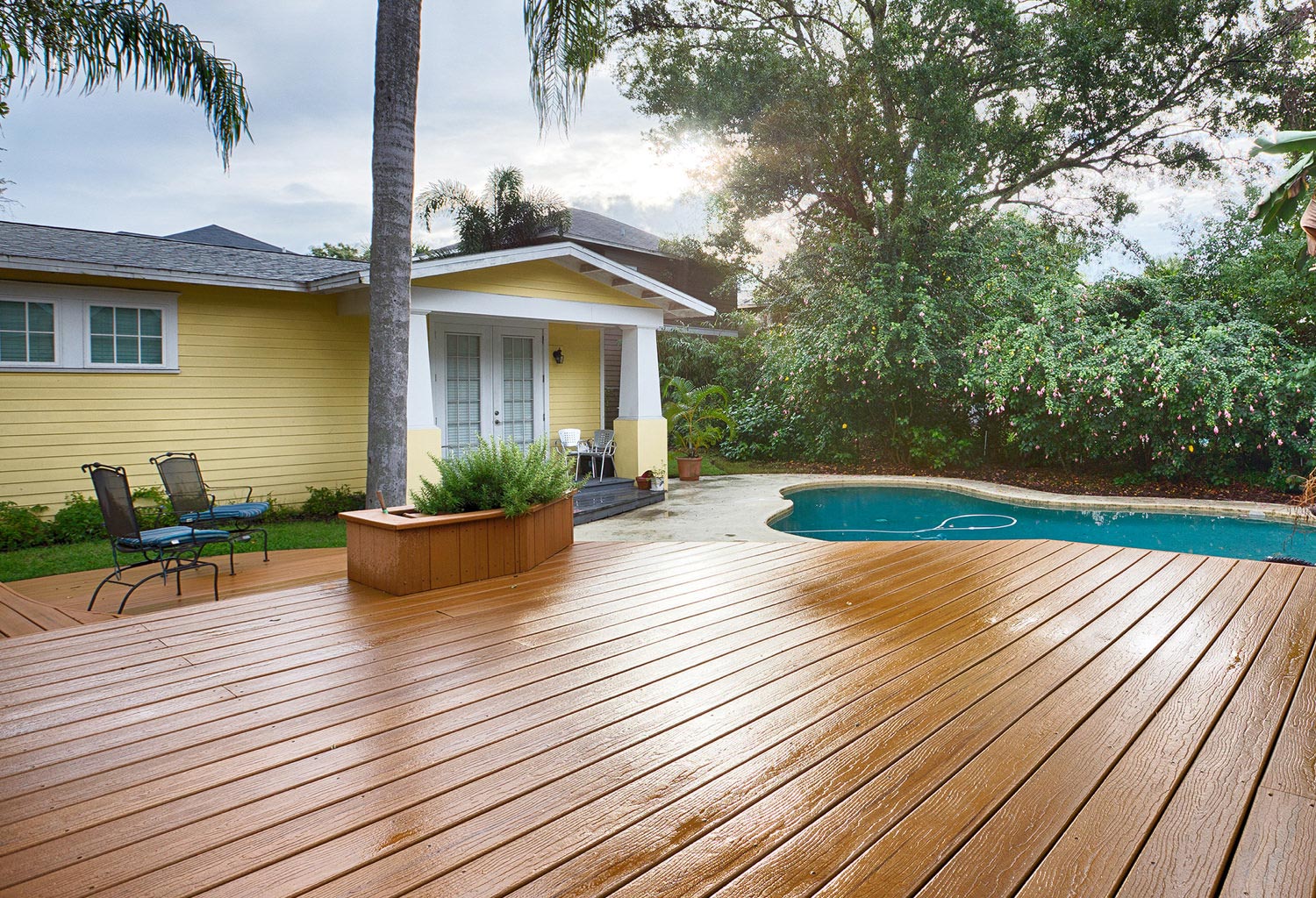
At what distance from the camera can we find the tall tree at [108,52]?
21.7 ft

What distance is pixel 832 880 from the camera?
1.56 metres

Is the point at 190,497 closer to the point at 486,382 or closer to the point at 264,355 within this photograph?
the point at 264,355

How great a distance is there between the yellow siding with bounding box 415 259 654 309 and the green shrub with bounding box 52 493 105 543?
405 cm

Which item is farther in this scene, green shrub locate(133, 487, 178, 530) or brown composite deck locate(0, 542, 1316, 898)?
green shrub locate(133, 487, 178, 530)

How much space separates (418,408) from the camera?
816 centimetres

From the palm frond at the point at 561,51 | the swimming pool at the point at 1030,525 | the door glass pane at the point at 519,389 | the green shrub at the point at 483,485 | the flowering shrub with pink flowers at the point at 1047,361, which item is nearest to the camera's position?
the green shrub at the point at 483,485

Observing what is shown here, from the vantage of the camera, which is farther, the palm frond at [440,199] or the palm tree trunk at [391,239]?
the palm frond at [440,199]

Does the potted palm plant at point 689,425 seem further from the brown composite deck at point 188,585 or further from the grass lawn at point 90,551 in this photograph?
the brown composite deck at point 188,585

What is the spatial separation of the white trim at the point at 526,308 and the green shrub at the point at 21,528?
4216 millimetres

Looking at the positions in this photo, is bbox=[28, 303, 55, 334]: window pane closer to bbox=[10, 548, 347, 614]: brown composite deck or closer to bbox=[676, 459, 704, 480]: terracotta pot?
bbox=[10, 548, 347, 614]: brown composite deck

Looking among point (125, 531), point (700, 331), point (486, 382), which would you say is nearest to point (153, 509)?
point (125, 531)

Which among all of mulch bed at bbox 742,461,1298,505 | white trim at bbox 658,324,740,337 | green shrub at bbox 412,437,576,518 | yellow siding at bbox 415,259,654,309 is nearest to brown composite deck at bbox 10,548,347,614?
green shrub at bbox 412,437,576,518

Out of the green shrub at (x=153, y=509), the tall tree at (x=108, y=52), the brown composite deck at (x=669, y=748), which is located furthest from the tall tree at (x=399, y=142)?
the green shrub at (x=153, y=509)

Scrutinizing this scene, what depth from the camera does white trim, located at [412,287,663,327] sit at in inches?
331
